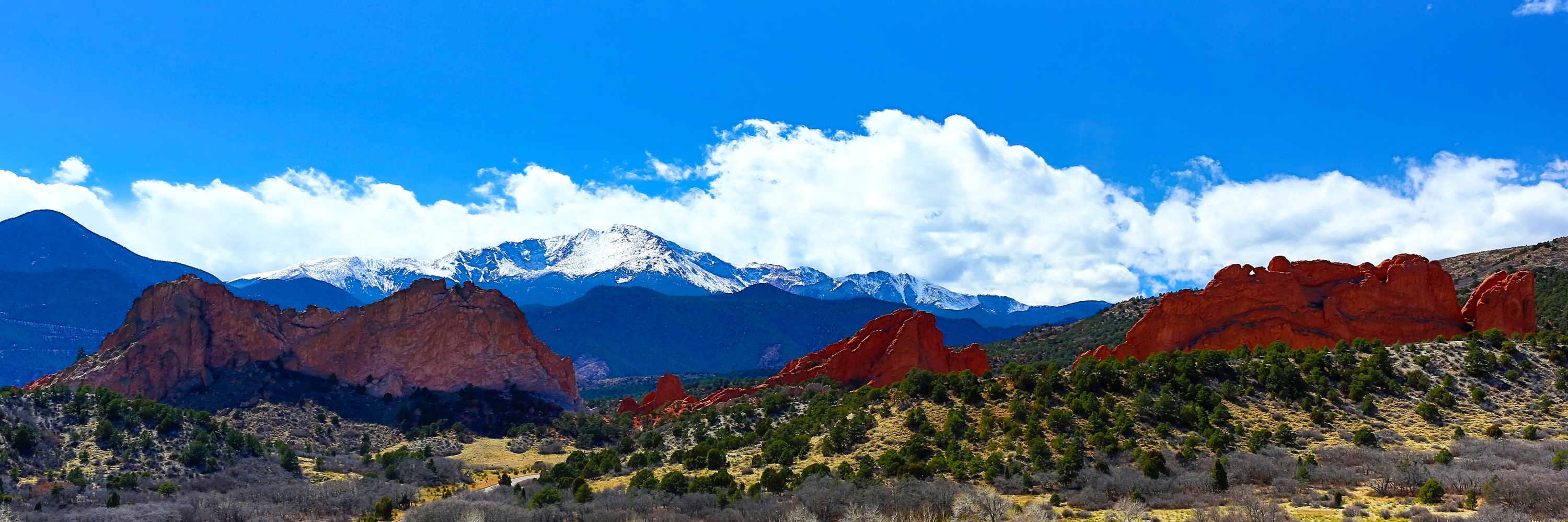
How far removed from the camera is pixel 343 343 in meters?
84.4

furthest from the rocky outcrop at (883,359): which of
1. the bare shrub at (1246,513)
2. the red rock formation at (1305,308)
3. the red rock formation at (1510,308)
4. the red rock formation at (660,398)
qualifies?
the bare shrub at (1246,513)

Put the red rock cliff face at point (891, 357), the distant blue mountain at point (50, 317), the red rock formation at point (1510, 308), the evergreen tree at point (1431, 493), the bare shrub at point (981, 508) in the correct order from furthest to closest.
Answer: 1. the distant blue mountain at point (50, 317)
2. the red rock cliff face at point (891, 357)
3. the red rock formation at point (1510, 308)
4. the bare shrub at point (981, 508)
5. the evergreen tree at point (1431, 493)

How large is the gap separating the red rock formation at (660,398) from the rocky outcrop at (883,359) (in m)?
1.71

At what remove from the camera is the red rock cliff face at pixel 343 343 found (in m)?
74.7

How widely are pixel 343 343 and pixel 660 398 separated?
3238cm

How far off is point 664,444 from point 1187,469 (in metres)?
34.1

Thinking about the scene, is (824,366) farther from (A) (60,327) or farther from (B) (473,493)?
(A) (60,327)

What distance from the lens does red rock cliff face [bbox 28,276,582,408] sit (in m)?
74.7

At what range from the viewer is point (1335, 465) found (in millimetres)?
32750

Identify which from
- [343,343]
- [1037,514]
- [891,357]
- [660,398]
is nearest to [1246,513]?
[1037,514]

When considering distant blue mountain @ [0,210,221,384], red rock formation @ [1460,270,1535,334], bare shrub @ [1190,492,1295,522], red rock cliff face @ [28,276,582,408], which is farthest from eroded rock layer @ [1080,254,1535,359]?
distant blue mountain @ [0,210,221,384]

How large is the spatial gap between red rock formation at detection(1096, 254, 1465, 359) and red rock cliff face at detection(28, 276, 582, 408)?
59.9 meters

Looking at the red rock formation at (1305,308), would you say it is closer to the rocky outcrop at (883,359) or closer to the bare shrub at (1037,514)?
the rocky outcrop at (883,359)

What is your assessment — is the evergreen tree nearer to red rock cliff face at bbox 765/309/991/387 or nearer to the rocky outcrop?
the rocky outcrop
